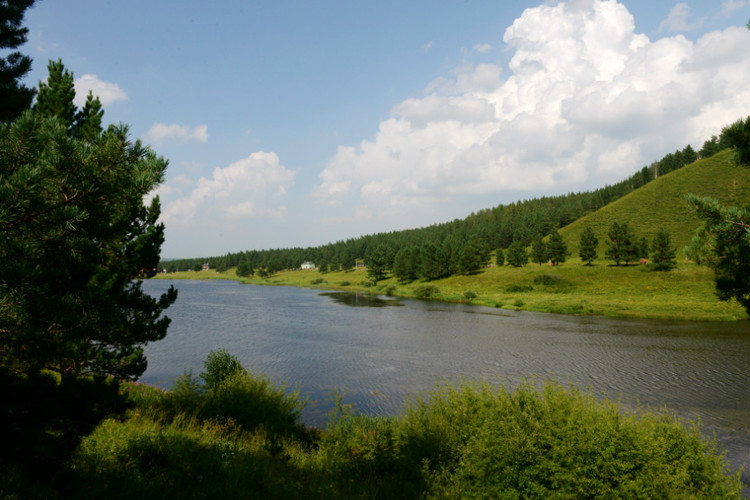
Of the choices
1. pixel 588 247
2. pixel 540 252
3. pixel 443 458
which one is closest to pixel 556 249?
pixel 540 252

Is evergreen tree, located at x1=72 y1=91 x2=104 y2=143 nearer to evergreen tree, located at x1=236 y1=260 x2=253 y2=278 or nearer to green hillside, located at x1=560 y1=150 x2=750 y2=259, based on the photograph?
green hillside, located at x1=560 y1=150 x2=750 y2=259

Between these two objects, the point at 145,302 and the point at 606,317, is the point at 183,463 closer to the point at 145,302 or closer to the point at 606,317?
the point at 145,302

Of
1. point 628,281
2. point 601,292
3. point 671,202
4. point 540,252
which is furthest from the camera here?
point 671,202

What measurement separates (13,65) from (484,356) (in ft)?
110

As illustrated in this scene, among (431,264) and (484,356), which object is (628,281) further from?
(484,356)

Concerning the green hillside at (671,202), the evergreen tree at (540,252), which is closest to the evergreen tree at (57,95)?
the evergreen tree at (540,252)

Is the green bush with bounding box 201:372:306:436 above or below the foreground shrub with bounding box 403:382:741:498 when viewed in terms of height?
below

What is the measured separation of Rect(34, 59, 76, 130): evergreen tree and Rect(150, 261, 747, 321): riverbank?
6064 cm

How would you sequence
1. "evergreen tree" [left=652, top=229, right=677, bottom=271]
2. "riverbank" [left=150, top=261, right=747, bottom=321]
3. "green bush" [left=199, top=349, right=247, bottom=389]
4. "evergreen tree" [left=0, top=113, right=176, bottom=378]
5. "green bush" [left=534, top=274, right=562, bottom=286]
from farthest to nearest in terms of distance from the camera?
"green bush" [left=534, top=274, right=562, bottom=286] → "evergreen tree" [left=652, top=229, right=677, bottom=271] → "riverbank" [left=150, top=261, right=747, bottom=321] → "green bush" [left=199, top=349, right=247, bottom=389] → "evergreen tree" [left=0, top=113, right=176, bottom=378]

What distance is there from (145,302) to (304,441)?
7.93 metres

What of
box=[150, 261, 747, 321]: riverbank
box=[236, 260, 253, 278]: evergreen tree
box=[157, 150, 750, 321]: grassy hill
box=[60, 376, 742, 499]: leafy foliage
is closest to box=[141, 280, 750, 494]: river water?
box=[150, 261, 747, 321]: riverbank

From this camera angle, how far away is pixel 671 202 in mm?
123750

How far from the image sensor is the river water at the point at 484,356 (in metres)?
22.4

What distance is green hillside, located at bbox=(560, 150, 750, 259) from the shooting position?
112m
